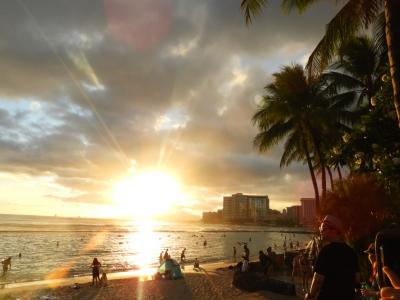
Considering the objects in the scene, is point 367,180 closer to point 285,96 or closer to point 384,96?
point 384,96

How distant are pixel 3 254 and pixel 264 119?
123 feet

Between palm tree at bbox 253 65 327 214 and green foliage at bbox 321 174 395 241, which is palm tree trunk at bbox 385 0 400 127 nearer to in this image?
green foliage at bbox 321 174 395 241

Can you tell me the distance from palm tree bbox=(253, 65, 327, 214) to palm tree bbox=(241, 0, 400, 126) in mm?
10372

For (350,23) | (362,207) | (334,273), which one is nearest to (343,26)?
(350,23)

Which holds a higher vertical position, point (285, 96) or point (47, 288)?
point (285, 96)

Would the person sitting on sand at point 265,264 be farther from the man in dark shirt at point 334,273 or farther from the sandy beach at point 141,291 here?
the man in dark shirt at point 334,273

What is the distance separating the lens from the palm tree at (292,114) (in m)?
21.1

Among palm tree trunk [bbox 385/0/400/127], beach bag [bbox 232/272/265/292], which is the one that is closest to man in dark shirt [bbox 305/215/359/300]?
palm tree trunk [bbox 385/0/400/127]

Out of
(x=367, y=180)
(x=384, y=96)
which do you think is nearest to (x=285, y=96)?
(x=367, y=180)

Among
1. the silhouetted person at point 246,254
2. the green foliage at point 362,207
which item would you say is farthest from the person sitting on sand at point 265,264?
the green foliage at point 362,207

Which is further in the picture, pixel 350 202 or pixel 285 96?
pixel 285 96

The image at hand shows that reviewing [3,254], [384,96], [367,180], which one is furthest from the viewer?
[3,254]

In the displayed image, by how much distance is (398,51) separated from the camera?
738cm

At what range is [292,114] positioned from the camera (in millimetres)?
21312
